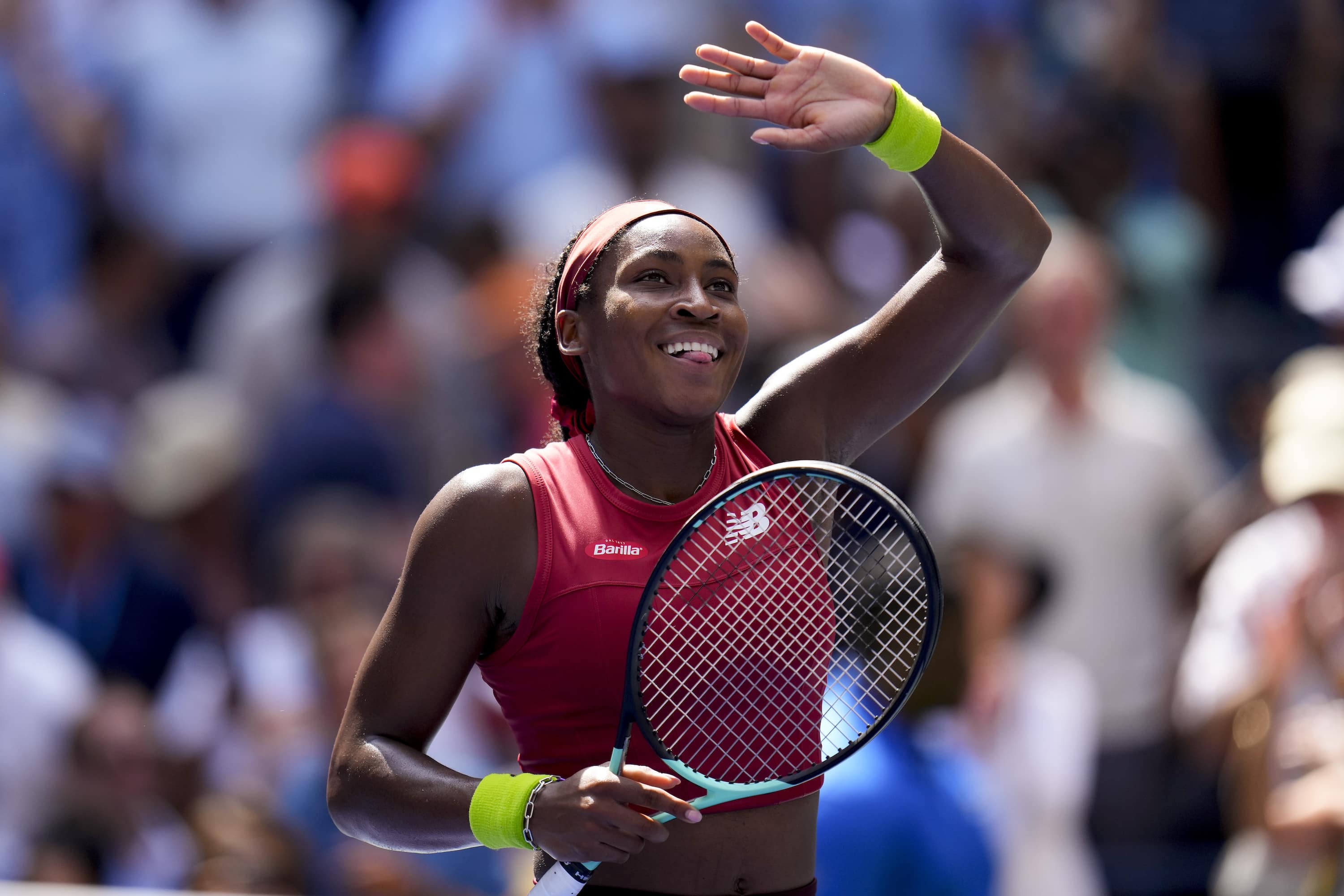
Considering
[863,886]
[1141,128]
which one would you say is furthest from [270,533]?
[1141,128]

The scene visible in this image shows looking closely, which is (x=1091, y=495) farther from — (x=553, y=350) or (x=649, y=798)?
(x=649, y=798)

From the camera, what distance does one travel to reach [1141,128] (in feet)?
24.8

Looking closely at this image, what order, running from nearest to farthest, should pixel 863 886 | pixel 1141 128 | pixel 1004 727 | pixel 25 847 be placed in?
pixel 863 886 → pixel 1004 727 → pixel 25 847 → pixel 1141 128

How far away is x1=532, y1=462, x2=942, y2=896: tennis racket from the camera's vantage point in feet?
7.61

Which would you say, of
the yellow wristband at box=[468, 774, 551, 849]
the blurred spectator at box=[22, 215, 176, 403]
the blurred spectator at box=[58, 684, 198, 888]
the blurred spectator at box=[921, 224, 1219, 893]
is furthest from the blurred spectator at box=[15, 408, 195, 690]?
the yellow wristband at box=[468, 774, 551, 849]

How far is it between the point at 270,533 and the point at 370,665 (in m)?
4.20

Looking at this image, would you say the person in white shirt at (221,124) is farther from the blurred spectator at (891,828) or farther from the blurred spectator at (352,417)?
the blurred spectator at (891,828)

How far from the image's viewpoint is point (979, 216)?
2.65 m

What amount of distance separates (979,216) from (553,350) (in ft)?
2.20

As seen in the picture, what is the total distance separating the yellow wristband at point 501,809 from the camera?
2250mm

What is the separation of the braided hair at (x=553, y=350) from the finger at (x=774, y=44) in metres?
0.38

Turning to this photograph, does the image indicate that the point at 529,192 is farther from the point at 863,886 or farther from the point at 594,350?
the point at 594,350

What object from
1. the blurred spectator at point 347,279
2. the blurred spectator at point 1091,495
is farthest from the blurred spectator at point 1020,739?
the blurred spectator at point 347,279

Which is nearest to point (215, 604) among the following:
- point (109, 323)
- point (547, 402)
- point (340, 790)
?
point (547, 402)
